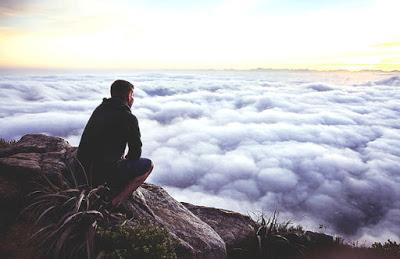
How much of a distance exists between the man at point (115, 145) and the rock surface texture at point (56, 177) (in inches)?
21.0

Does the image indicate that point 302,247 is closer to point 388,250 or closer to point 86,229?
point 388,250

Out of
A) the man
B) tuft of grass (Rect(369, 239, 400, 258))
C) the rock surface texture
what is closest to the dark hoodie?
the man

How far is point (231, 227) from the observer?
29.8 ft

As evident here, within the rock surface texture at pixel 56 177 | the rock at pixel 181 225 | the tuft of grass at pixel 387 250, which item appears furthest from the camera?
the tuft of grass at pixel 387 250

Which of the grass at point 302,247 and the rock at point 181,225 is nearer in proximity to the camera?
the rock at point 181,225

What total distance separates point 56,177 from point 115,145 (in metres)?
1.30

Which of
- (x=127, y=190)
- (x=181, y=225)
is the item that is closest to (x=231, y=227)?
(x=181, y=225)

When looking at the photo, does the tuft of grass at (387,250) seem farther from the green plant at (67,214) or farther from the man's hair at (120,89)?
the man's hair at (120,89)

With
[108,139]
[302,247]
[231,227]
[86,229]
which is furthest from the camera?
[302,247]

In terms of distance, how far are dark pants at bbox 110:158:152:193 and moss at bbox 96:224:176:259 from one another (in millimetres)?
1003

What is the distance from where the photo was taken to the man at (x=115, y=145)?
18.4 ft

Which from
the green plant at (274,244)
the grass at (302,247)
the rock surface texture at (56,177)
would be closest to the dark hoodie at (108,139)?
the rock surface texture at (56,177)

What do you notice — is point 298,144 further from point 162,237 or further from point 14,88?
point 14,88

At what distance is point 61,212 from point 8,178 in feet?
4.22
